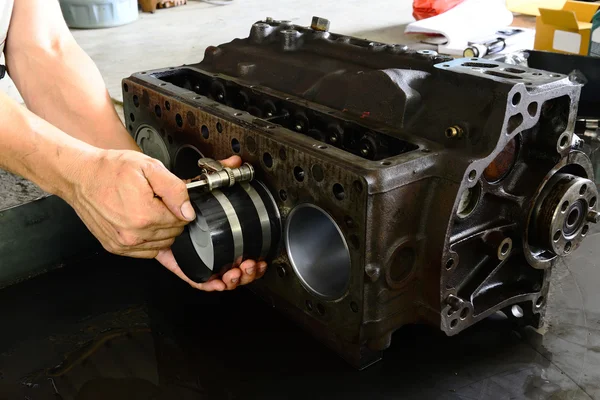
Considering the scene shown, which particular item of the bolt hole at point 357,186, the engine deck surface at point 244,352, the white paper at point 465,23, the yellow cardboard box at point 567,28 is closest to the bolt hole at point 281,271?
the engine deck surface at point 244,352

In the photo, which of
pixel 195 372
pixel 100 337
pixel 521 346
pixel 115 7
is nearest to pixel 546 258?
pixel 521 346

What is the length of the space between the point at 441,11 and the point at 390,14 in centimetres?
50

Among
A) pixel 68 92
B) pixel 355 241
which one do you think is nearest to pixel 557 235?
pixel 355 241

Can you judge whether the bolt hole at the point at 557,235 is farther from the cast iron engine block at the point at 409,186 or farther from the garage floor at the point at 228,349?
the garage floor at the point at 228,349

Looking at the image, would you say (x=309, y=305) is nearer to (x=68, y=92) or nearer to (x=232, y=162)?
(x=232, y=162)

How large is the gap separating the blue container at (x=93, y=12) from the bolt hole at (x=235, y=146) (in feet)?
9.42

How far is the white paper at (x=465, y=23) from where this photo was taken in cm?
269

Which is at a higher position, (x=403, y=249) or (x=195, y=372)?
(x=403, y=249)

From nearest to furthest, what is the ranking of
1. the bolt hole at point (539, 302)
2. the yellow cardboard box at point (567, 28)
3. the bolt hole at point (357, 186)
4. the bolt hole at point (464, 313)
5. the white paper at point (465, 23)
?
the bolt hole at point (357, 186) → the bolt hole at point (464, 313) → the bolt hole at point (539, 302) → the yellow cardboard box at point (567, 28) → the white paper at point (465, 23)

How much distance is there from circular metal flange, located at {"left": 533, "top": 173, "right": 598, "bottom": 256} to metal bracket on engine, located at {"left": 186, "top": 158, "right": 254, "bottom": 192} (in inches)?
15.7

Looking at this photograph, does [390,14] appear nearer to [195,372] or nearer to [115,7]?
[115,7]

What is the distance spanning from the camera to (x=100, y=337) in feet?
3.23

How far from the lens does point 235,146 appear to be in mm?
917

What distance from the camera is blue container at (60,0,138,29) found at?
3447 millimetres
